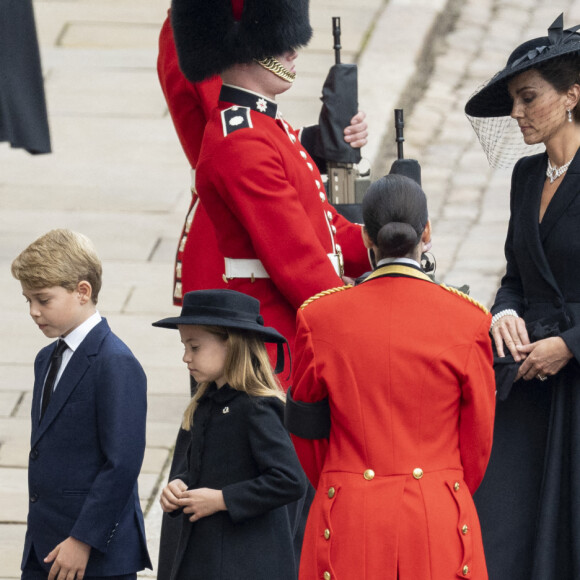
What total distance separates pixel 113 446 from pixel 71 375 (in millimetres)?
235

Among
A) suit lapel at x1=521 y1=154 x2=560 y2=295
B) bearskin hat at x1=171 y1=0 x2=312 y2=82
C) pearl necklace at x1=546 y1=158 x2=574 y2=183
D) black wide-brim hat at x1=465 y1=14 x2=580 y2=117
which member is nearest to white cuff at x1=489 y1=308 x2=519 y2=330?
suit lapel at x1=521 y1=154 x2=560 y2=295

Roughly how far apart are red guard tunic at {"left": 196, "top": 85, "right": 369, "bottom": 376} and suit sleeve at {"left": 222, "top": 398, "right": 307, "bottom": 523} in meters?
0.58

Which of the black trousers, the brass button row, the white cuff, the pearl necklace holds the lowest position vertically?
the black trousers

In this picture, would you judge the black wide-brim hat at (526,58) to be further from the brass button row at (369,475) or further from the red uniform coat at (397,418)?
the brass button row at (369,475)

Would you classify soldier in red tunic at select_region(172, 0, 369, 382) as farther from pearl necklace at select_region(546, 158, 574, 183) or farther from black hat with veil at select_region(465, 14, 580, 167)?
pearl necklace at select_region(546, 158, 574, 183)

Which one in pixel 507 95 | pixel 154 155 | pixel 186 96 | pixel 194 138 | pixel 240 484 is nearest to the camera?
pixel 240 484

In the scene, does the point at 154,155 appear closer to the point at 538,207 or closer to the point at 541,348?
the point at 538,207

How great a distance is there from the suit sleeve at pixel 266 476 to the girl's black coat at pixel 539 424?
700 millimetres

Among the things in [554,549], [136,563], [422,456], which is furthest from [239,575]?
[554,549]

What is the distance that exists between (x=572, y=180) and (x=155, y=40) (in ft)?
22.0

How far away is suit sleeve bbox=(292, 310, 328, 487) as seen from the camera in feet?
10.8

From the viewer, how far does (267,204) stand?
13.2ft

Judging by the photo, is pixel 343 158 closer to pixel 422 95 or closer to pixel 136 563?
pixel 136 563

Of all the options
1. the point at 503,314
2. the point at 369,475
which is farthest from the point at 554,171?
the point at 369,475
